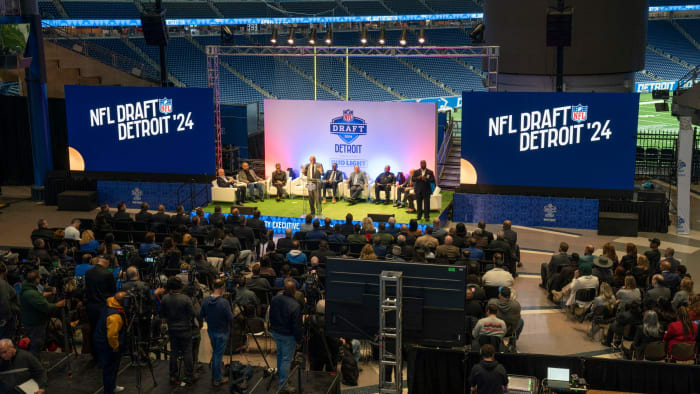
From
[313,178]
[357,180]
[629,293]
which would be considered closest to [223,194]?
[313,178]

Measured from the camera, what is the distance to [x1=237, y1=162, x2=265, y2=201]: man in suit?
19453 millimetres

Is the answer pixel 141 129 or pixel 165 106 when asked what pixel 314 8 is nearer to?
pixel 165 106

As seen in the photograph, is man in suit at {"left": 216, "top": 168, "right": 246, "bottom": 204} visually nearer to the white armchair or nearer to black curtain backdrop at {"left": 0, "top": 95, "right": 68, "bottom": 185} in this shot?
the white armchair

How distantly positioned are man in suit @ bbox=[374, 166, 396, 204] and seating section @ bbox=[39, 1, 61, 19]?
2101 centimetres

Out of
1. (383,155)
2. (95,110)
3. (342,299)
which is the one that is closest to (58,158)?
(95,110)

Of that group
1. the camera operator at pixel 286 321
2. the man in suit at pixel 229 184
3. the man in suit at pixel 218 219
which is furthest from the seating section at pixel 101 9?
the camera operator at pixel 286 321

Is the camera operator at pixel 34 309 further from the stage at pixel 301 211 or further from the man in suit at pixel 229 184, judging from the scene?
the man in suit at pixel 229 184

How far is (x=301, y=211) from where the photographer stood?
60.1 feet

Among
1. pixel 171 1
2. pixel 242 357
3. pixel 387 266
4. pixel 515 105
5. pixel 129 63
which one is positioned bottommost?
pixel 242 357

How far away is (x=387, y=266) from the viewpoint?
7.50m

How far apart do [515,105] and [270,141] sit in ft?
21.5

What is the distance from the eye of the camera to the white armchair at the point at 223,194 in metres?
19.0

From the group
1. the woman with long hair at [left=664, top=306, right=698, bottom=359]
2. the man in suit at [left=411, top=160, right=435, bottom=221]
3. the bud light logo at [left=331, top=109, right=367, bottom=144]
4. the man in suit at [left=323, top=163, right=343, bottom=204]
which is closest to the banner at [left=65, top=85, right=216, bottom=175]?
the man in suit at [left=323, top=163, right=343, bottom=204]

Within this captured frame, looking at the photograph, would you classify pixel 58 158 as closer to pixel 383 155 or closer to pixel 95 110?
pixel 95 110
